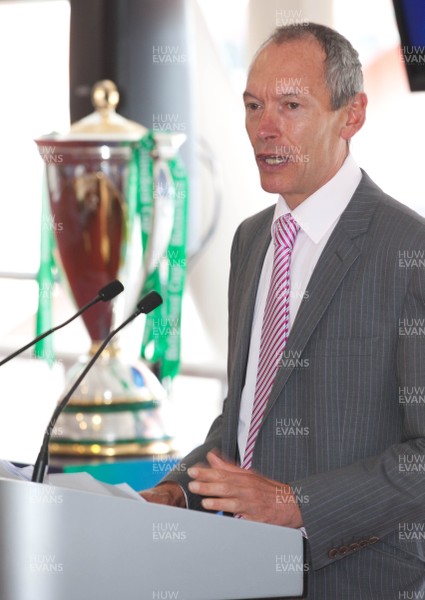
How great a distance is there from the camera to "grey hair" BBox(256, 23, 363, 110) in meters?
1.94

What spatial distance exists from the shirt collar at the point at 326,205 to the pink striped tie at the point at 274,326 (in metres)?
0.03

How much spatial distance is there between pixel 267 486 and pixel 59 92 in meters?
5.36

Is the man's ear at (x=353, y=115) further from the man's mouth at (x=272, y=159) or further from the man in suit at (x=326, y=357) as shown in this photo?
the man's mouth at (x=272, y=159)

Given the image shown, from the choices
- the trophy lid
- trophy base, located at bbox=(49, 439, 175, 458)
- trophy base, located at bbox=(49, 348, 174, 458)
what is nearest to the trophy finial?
the trophy lid

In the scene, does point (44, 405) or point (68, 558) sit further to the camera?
point (44, 405)

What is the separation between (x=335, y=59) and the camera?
194cm

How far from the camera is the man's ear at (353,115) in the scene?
1.97 m

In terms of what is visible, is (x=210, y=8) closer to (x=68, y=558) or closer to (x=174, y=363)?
(x=174, y=363)

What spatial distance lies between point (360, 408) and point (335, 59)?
62cm

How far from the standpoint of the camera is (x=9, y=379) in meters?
6.74

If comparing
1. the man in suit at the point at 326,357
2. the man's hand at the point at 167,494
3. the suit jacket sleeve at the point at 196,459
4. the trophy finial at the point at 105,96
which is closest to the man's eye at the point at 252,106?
the man in suit at the point at 326,357

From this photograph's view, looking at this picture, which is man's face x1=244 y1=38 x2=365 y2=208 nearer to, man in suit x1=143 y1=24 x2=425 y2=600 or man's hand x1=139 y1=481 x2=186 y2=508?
man in suit x1=143 y1=24 x2=425 y2=600

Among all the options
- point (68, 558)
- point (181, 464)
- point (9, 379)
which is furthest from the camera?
point (9, 379)

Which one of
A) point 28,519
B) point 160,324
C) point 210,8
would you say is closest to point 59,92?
point 210,8
